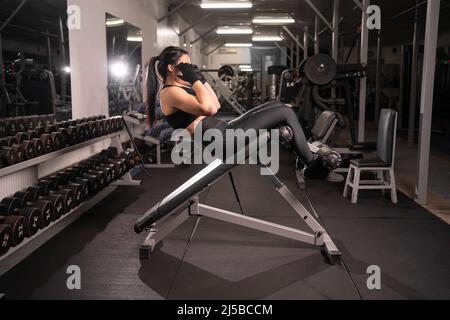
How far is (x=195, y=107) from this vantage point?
2059mm

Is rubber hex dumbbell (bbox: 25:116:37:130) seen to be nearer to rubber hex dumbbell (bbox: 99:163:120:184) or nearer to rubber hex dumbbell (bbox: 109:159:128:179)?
rubber hex dumbbell (bbox: 99:163:120:184)

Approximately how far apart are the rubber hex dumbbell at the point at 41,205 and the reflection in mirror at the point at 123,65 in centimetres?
212

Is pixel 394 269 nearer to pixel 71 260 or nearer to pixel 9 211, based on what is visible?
pixel 71 260

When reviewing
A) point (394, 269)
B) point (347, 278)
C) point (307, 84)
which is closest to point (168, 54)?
point (347, 278)

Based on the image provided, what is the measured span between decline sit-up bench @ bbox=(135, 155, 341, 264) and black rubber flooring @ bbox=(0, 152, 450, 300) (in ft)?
0.24

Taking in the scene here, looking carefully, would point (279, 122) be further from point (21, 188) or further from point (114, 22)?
point (114, 22)

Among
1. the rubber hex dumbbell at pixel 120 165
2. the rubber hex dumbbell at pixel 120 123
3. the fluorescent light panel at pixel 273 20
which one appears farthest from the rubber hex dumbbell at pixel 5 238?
the fluorescent light panel at pixel 273 20

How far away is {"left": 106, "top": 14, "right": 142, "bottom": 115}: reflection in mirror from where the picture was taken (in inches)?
176

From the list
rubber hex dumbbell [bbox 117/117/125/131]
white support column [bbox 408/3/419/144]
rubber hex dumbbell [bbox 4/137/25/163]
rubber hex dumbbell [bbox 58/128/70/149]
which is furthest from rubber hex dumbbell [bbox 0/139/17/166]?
white support column [bbox 408/3/419/144]

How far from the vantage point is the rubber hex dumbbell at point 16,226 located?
206 cm

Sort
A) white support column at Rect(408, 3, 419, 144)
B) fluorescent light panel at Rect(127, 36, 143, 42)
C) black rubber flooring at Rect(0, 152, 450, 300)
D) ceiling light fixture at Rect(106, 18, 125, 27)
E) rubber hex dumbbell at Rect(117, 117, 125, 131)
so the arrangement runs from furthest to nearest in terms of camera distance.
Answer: white support column at Rect(408, 3, 419, 144)
fluorescent light panel at Rect(127, 36, 143, 42)
ceiling light fixture at Rect(106, 18, 125, 27)
rubber hex dumbbell at Rect(117, 117, 125, 131)
black rubber flooring at Rect(0, 152, 450, 300)

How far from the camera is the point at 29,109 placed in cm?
300

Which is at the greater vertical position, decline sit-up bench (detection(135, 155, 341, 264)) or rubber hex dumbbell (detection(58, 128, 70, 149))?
rubber hex dumbbell (detection(58, 128, 70, 149))

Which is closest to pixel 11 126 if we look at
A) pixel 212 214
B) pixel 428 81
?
pixel 212 214
